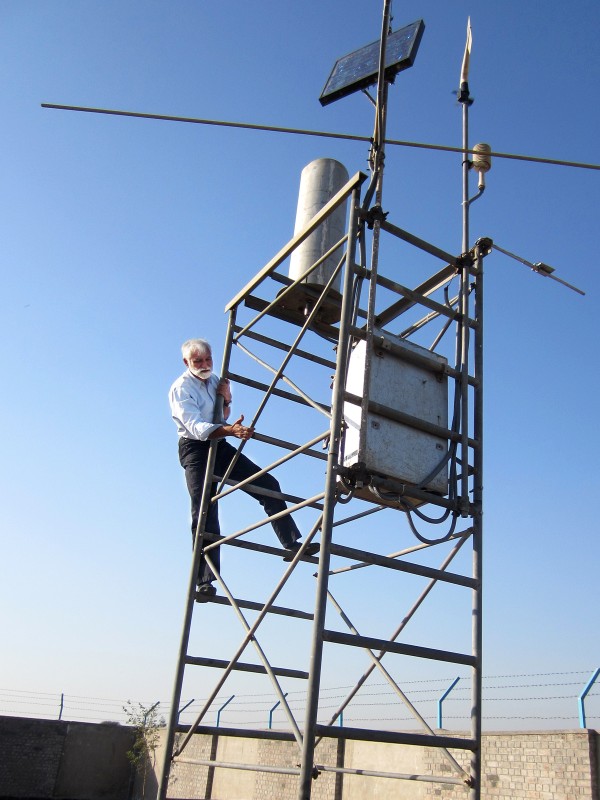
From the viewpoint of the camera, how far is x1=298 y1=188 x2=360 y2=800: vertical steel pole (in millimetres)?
4508

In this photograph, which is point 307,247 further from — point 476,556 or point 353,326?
point 476,556

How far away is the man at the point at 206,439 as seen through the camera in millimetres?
6605

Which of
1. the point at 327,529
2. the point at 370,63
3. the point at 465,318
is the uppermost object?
the point at 370,63

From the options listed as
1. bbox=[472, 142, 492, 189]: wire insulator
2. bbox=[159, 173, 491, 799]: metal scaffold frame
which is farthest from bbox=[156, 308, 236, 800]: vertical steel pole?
bbox=[472, 142, 492, 189]: wire insulator

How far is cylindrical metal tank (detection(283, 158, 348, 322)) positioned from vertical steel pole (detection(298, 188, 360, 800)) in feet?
3.63

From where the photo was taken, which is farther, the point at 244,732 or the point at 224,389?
the point at 224,389

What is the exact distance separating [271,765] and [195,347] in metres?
5.77

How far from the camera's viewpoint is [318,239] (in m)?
7.05

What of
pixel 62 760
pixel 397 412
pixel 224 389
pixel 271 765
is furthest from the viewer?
pixel 62 760

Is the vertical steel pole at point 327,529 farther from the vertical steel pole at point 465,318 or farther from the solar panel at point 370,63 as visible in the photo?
the solar panel at point 370,63

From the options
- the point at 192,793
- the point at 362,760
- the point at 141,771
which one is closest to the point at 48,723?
the point at 141,771

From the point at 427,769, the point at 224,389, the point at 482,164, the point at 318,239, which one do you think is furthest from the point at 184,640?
the point at 427,769

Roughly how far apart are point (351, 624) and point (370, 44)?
552 centimetres

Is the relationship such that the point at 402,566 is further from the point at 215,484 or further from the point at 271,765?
the point at 271,765
